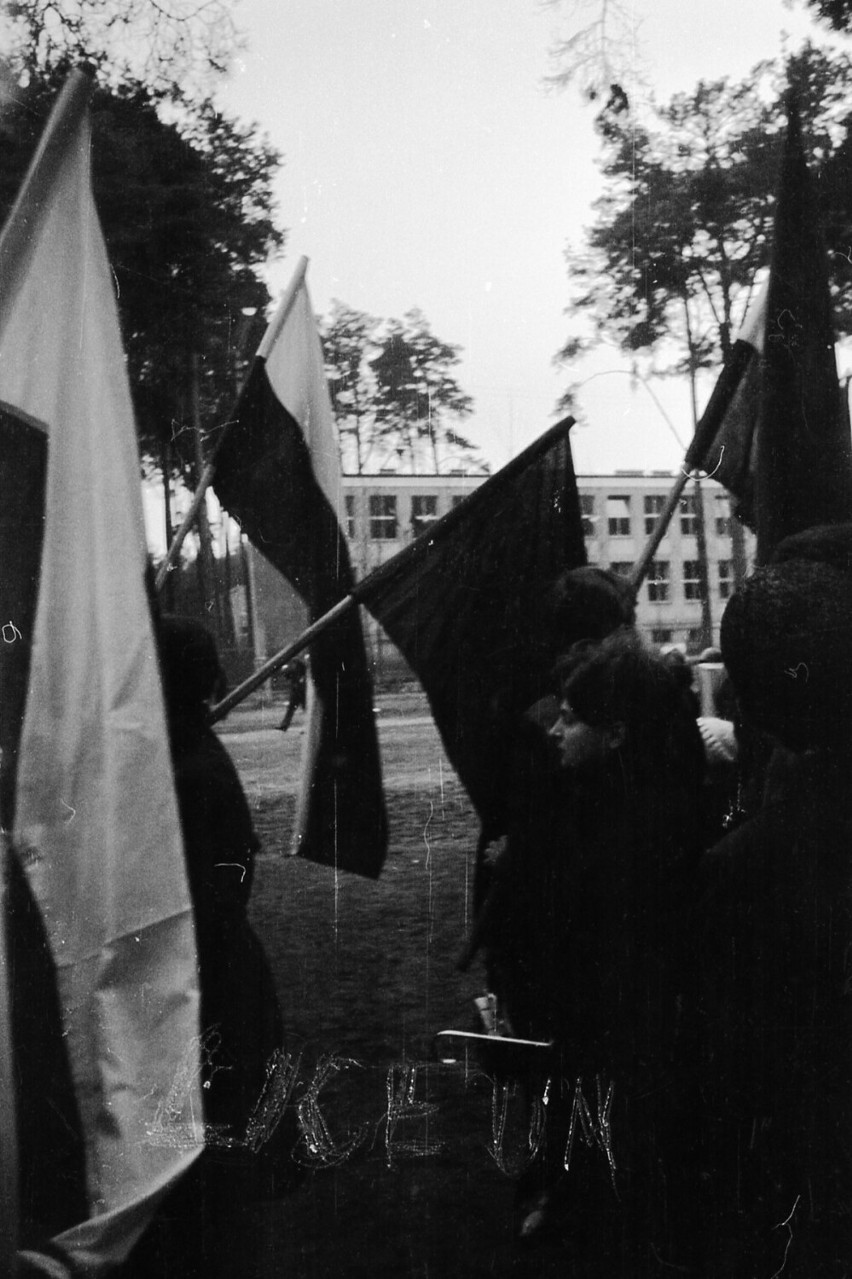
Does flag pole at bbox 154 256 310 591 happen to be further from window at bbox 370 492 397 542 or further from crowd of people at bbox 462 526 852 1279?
crowd of people at bbox 462 526 852 1279

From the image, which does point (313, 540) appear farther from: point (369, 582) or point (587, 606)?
point (587, 606)

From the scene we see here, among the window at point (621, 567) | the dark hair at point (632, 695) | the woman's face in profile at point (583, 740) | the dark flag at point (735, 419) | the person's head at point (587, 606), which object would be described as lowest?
the woman's face in profile at point (583, 740)

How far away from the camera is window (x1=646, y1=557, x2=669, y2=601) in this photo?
2664 millimetres

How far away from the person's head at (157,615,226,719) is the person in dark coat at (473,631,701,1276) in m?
0.75

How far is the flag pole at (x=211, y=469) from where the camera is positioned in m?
2.42

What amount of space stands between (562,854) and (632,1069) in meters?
0.46

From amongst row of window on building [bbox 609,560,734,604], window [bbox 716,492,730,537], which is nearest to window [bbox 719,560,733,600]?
row of window on building [bbox 609,560,734,604]

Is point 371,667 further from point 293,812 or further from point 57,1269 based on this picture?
point 57,1269

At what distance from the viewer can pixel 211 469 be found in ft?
8.18

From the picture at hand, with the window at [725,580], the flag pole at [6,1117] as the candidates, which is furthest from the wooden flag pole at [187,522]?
the window at [725,580]

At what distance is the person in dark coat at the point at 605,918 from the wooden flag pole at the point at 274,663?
546 millimetres

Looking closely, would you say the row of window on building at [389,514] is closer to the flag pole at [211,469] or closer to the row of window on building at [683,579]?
the flag pole at [211,469]

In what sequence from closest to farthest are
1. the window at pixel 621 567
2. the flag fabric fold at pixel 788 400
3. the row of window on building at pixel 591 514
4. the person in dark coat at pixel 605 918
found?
the person in dark coat at pixel 605 918, the flag fabric fold at pixel 788 400, the row of window on building at pixel 591 514, the window at pixel 621 567

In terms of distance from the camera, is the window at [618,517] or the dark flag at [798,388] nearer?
the dark flag at [798,388]
